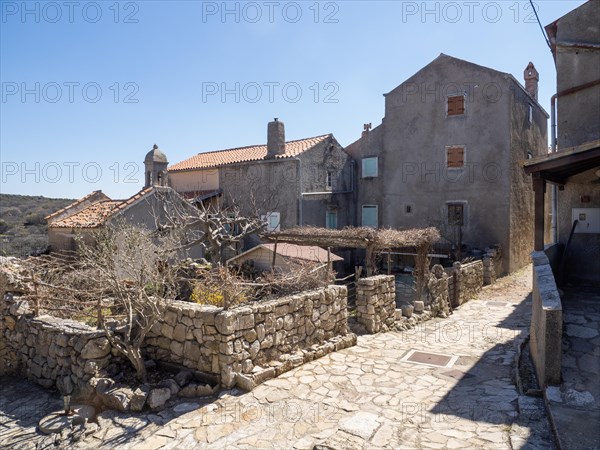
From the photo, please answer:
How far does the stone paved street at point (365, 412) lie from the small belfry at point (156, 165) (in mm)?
16278

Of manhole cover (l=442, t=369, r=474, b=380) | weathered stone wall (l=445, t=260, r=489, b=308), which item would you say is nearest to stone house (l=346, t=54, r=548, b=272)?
weathered stone wall (l=445, t=260, r=489, b=308)

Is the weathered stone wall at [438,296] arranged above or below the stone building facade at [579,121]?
below

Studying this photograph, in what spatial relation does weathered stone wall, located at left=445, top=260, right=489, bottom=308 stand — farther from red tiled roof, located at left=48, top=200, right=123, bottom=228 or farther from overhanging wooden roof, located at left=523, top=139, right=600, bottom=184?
red tiled roof, located at left=48, top=200, right=123, bottom=228

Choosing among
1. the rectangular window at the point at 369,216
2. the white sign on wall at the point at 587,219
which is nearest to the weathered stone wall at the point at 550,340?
the white sign on wall at the point at 587,219

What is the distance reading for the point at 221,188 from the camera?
23.4 meters

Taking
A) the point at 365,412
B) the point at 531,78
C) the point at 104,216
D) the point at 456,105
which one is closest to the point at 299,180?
the point at 456,105

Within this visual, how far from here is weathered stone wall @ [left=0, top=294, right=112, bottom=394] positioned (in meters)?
6.66

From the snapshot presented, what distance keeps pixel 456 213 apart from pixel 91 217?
15868 millimetres

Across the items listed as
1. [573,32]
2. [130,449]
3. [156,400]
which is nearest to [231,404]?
[156,400]

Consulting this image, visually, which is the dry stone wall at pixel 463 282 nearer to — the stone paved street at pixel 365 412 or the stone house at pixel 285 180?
the stone paved street at pixel 365 412

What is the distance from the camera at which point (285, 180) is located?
70.4 feet

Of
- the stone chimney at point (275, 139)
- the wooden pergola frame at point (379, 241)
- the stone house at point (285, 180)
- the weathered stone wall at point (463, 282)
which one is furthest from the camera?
the stone chimney at point (275, 139)

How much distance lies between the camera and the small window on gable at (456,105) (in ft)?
65.2

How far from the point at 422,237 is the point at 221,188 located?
13.2 metres
